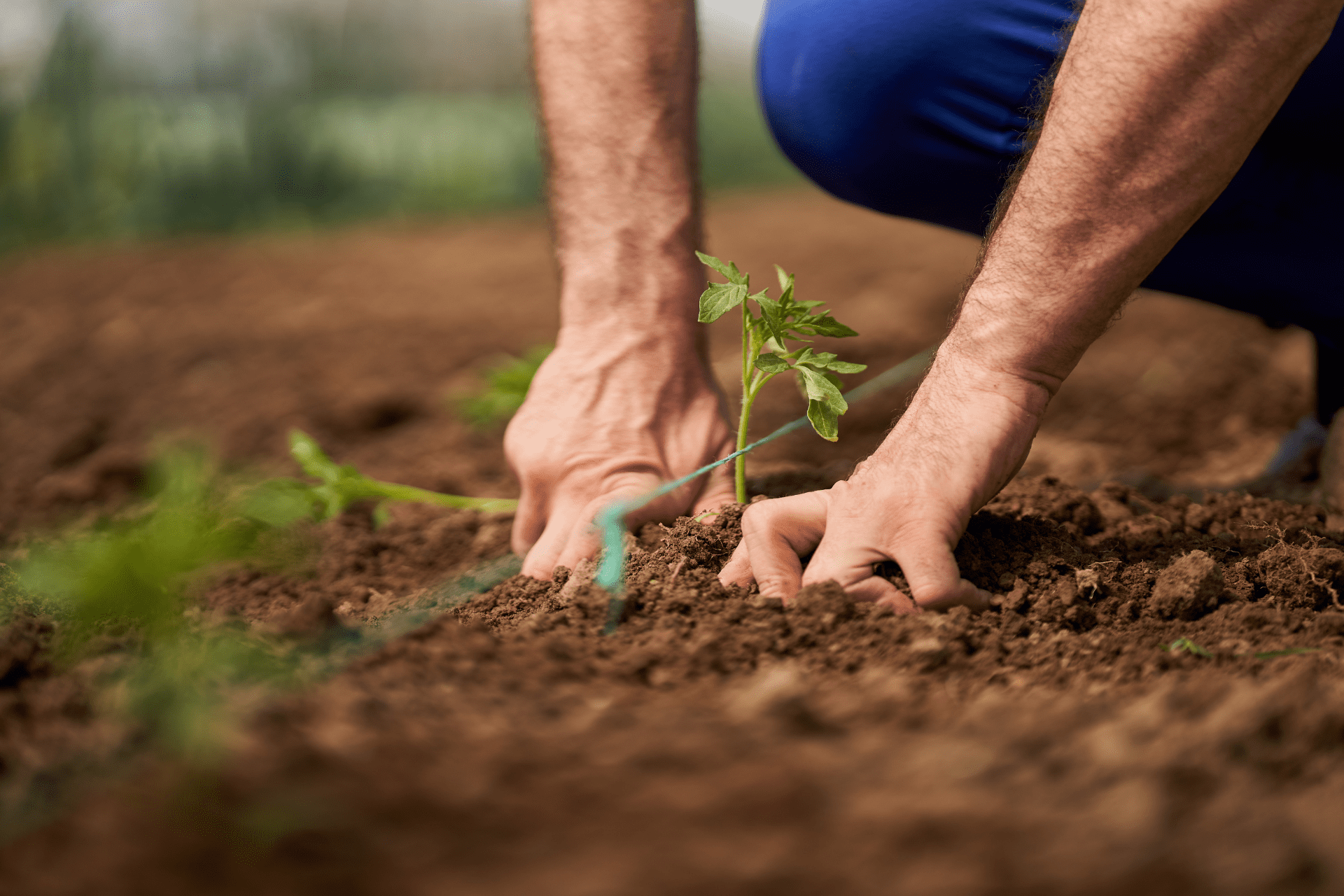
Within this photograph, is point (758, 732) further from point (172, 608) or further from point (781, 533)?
point (172, 608)

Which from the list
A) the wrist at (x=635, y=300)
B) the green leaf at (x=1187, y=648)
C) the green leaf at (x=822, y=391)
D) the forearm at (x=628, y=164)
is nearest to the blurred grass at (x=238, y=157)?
the forearm at (x=628, y=164)

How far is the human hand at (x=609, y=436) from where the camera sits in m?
1.57

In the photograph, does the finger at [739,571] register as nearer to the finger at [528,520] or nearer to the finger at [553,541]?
the finger at [553,541]

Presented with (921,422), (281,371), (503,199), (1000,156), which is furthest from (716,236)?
(921,422)

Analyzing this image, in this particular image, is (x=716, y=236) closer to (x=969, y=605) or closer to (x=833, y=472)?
(x=833, y=472)

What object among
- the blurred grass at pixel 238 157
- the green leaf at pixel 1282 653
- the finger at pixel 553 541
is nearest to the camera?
the green leaf at pixel 1282 653

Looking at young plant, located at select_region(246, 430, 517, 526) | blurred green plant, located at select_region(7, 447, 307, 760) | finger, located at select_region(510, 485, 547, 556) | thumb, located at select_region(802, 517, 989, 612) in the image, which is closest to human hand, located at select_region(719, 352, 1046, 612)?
thumb, located at select_region(802, 517, 989, 612)

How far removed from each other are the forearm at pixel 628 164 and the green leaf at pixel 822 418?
1.49 ft

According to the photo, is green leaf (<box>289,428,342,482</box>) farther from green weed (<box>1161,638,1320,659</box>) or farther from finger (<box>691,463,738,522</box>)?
green weed (<box>1161,638,1320,659</box>)

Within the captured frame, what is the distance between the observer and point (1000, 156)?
2.04 m

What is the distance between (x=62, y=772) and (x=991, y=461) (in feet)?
3.52

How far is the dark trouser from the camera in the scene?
76.6 inches

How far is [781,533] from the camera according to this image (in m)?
1.28

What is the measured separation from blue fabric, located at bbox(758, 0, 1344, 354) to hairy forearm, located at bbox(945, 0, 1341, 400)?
0.76 meters
